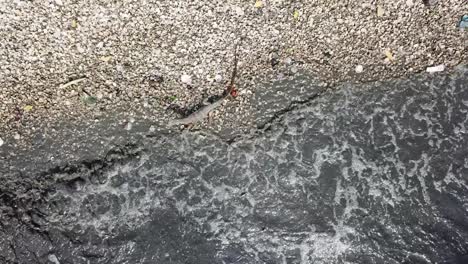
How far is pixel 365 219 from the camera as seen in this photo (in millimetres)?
→ 3834

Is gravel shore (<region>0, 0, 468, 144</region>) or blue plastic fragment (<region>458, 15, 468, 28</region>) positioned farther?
blue plastic fragment (<region>458, 15, 468, 28</region>)

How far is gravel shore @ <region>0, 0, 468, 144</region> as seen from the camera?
3.79m

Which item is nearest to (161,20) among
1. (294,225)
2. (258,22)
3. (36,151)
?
(258,22)

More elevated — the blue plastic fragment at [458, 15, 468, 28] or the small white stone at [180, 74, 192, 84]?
the blue plastic fragment at [458, 15, 468, 28]

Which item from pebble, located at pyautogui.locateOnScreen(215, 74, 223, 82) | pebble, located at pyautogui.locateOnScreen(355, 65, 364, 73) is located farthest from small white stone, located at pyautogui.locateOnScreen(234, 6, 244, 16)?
pebble, located at pyautogui.locateOnScreen(355, 65, 364, 73)

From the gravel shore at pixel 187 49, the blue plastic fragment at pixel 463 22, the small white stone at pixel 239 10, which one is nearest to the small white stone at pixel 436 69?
the gravel shore at pixel 187 49

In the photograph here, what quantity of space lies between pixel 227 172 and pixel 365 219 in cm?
98

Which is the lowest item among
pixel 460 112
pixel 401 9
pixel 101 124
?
pixel 101 124

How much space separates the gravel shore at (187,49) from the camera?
12.5 ft

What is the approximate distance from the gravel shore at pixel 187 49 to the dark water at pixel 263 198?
281 millimetres

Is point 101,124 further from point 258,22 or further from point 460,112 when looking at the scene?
point 460,112

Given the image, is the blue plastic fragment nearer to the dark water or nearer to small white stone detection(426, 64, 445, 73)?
small white stone detection(426, 64, 445, 73)

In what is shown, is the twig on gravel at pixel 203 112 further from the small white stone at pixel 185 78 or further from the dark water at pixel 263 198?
the small white stone at pixel 185 78

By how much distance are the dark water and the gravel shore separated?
0.92ft
